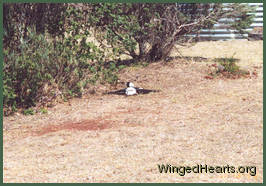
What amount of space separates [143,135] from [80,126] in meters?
1.26

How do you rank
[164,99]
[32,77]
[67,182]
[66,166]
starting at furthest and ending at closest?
[164,99]
[32,77]
[66,166]
[67,182]

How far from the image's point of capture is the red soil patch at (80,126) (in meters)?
7.28

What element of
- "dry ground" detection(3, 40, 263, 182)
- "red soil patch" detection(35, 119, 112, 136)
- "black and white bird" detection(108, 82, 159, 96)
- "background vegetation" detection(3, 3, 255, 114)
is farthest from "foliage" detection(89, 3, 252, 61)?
"red soil patch" detection(35, 119, 112, 136)

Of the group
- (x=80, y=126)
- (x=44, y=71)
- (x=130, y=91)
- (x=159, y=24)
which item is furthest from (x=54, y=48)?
(x=159, y=24)

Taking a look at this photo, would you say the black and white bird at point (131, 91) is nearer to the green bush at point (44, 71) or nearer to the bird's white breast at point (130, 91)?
the bird's white breast at point (130, 91)

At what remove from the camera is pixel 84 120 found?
7.89 m

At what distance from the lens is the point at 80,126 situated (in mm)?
7461

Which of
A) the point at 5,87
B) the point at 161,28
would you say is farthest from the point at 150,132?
the point at 161,28

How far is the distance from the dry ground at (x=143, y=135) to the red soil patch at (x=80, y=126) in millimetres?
17

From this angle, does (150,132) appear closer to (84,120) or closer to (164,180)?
(84,120)

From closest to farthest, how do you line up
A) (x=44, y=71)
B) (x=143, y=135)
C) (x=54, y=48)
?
1. (x=143, y=135)
2. (x=44, y=71)
3. (x=54, y=48)

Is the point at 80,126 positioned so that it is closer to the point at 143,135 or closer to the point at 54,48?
the point at 143,135

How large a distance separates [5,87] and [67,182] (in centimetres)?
357

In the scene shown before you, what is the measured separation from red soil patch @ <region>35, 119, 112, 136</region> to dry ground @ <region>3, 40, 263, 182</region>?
0.02m
